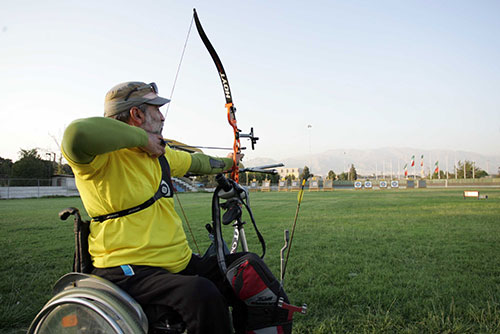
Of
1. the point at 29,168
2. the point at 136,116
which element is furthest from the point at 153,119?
the point at 29,168

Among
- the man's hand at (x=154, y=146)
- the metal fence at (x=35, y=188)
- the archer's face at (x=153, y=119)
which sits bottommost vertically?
the metal fence at (x=35, y=188)

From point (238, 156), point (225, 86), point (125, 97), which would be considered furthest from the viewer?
point (225, 86)

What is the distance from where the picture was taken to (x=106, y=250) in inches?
Answer: 66.4

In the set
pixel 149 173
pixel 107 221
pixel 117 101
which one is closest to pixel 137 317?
pixel 107 221

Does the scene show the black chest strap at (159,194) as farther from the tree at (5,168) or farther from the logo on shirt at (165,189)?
the tree at (5,168)

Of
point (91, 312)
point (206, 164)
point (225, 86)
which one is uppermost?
point (225, 86)

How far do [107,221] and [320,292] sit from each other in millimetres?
2715

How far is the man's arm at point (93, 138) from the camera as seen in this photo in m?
1.40

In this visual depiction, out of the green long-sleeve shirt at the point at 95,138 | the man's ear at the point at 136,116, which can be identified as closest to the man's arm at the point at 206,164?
the man's ear at the point at 136,116

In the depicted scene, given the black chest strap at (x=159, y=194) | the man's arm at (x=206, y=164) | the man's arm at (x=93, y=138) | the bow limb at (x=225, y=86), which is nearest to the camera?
the man's arm at (x=93, y=138)

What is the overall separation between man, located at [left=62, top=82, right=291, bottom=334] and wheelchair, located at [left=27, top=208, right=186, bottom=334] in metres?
0.07

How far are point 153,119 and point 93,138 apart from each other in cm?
64

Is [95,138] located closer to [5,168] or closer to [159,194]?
[159,194]

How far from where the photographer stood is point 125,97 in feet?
6.31
